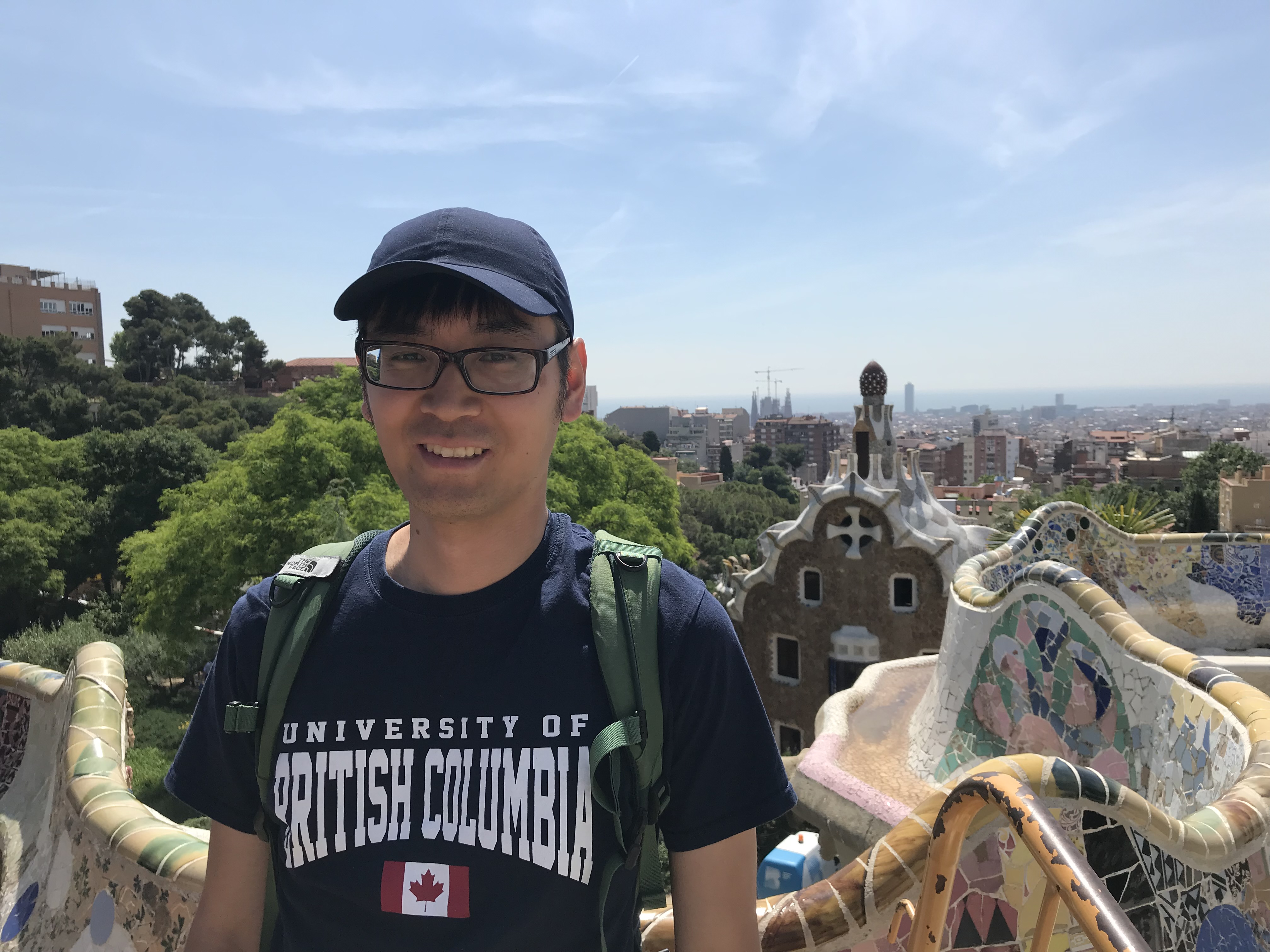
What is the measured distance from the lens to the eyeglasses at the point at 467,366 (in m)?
1.83

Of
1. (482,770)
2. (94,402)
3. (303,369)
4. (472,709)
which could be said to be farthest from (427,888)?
(303,369)

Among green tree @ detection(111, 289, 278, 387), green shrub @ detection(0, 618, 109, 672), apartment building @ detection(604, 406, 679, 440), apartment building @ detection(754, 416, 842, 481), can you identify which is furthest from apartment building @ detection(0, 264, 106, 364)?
apartment building @ detection(604, 406, 679, 440)

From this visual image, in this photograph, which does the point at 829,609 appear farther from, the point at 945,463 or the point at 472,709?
the point at 945,463

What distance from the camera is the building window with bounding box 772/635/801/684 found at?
17.1 m

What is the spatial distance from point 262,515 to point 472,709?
1593cm

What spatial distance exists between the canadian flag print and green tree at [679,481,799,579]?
124ft

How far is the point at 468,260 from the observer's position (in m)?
1.77

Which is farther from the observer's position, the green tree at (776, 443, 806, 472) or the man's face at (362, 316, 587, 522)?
the green tree at (776, 443, 806, 472)

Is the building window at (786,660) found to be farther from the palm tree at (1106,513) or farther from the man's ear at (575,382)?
the man's ear at (575,382)

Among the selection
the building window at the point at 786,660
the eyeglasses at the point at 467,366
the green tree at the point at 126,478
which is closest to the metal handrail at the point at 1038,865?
the eyeglasses at the point at 467,366

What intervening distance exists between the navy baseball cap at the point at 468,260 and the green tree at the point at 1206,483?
33.7 metres

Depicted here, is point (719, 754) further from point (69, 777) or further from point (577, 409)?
point (69, 777)

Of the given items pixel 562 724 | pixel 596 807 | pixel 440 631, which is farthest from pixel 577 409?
pixel 596 807

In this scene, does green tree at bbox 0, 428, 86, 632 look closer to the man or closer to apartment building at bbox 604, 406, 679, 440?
the man
